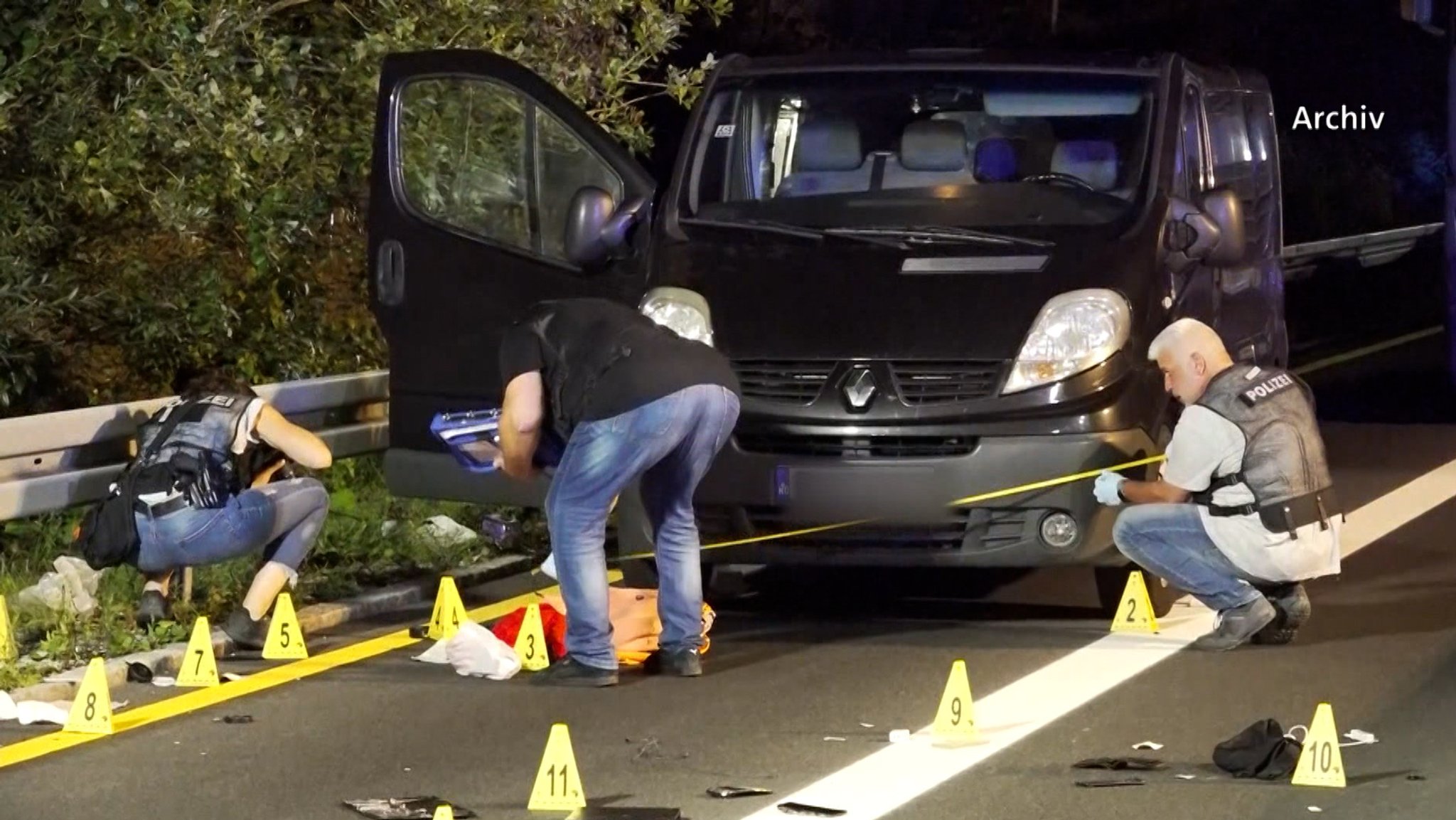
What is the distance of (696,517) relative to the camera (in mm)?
9164

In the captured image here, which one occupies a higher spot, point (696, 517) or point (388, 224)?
point (388, 224)

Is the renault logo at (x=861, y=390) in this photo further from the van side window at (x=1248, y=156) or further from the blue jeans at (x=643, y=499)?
the van side window at (x=1248, y=156)

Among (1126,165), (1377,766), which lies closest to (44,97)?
(1126,165)

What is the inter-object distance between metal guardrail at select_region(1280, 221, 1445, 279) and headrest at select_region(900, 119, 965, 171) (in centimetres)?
1190

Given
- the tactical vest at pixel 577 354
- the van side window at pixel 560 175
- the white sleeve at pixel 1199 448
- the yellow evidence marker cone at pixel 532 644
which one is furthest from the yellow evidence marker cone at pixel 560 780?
the van side window at pixel 560 175

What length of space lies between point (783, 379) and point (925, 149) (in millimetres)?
1280

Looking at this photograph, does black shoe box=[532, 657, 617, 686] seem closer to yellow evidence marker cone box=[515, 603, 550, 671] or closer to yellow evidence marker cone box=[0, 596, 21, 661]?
yellow evidence marker cone box=[515, 603, 550, 671]

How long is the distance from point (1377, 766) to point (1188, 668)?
147 cm

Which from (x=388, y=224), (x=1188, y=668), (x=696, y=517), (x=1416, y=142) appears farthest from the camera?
(x=1416, y=142)

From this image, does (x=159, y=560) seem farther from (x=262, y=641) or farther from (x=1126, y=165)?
(x=1126, y=165)

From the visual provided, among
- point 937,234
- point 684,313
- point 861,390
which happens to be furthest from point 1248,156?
point 684,313

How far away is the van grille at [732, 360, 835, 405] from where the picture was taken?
9.05m

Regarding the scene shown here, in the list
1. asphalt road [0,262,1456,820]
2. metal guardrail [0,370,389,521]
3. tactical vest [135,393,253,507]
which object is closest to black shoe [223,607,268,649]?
asphalt road [0,262,1456,820]

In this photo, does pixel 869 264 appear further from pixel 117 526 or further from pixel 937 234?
pixel 117 526
